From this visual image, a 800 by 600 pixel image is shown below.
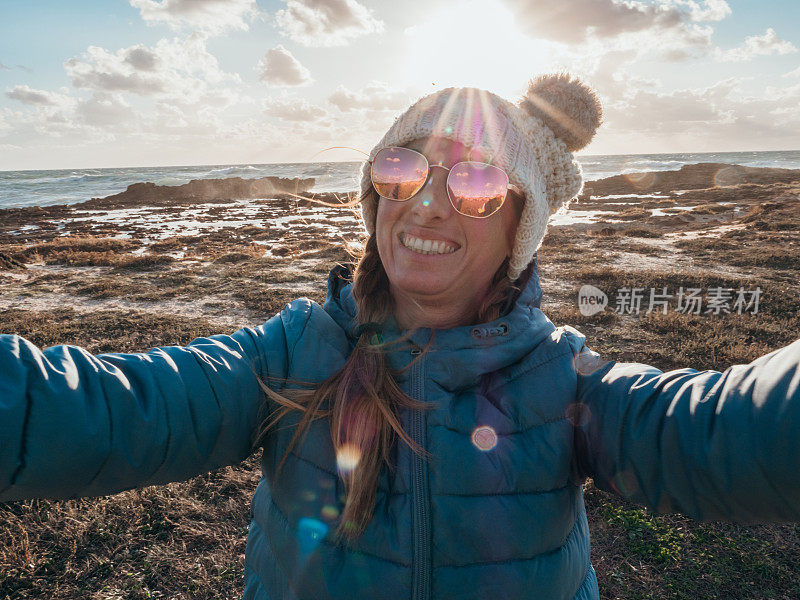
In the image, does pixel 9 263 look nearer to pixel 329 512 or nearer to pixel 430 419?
pixel 329 512

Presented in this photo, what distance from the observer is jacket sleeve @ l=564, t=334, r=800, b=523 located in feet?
3.22

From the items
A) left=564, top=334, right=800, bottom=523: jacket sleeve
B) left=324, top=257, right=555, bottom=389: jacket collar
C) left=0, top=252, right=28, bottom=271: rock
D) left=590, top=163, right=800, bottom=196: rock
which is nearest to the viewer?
left=564, top=334, right=800, bottom=523: jacket sleeve

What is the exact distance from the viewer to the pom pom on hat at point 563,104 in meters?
1.77

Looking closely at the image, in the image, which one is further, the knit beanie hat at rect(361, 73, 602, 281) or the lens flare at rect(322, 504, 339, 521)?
the knit beanie hat at rect(361, 73, 602, 281)

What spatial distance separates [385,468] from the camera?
1351 millimetres

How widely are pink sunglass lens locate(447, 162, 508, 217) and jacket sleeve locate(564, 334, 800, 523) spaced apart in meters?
0.73

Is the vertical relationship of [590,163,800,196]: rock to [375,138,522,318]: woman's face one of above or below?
above

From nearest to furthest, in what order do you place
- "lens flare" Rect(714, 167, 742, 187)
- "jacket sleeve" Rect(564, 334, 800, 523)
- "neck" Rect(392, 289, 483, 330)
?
1. "jacket sleeve" Rect(564, 334, 800, 523)
2. "neck" Rect(392, 289, 483, 330)
3. "lens flare" Rect(714, 167, 742, 187)

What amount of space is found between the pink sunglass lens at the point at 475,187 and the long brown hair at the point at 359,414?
23.7 inches

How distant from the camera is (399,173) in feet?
5.60

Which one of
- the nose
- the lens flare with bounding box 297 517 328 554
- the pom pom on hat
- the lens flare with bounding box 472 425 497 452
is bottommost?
the lens flare with bounding box 297 517 328 554

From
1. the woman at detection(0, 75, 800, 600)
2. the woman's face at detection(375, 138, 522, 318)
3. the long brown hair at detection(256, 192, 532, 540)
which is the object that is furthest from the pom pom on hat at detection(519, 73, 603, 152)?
the long brown hair at detection(256, 192, 532, 540)

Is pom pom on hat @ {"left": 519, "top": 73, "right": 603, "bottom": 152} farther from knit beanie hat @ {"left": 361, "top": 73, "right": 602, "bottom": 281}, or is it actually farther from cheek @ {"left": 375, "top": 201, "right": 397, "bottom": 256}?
cheek @ {"left": 375, "top": 201, "right": 397, "bottom": 256}

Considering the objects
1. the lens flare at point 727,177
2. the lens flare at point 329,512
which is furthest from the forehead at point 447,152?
the lens flare at point 727,177
